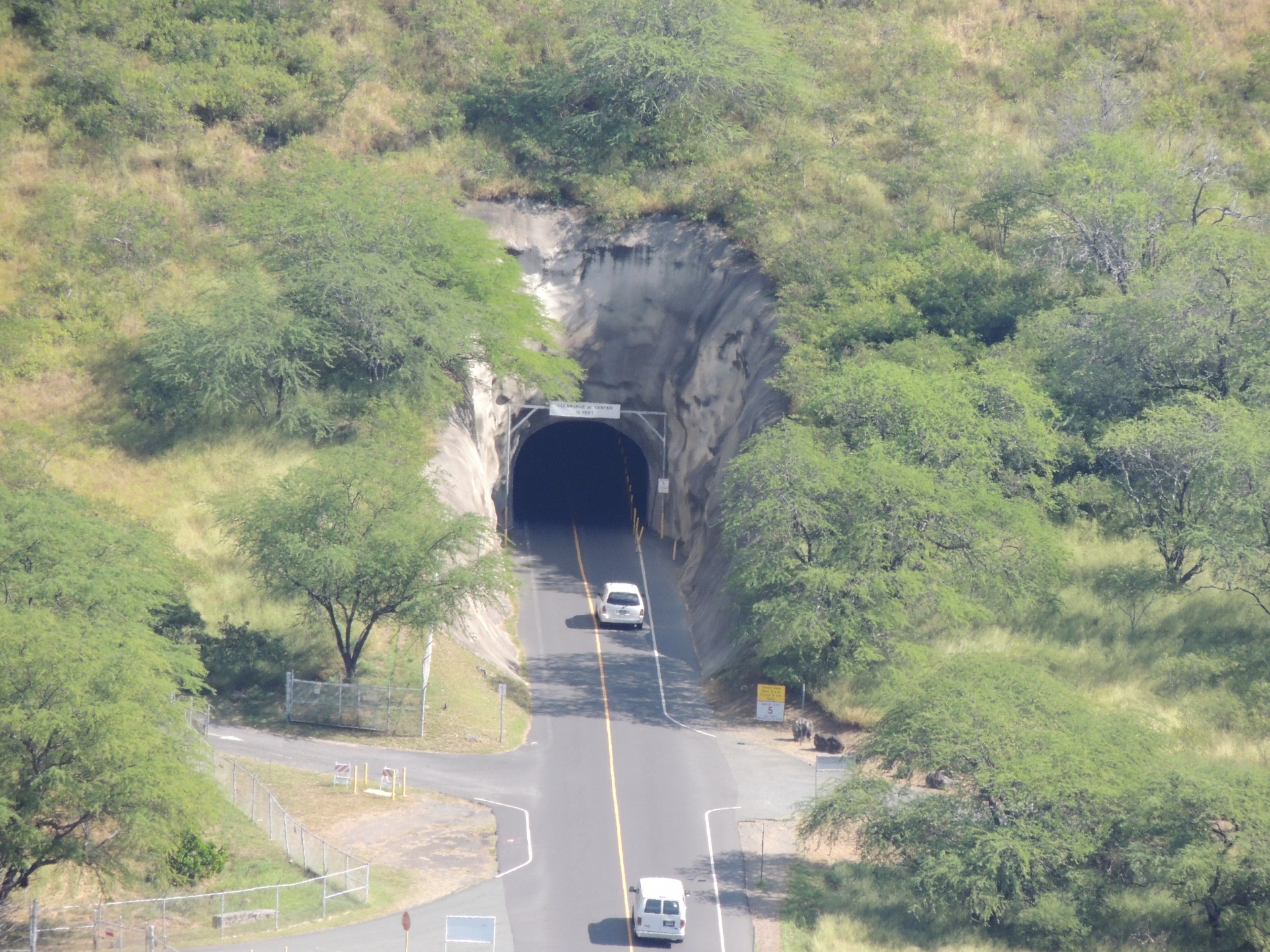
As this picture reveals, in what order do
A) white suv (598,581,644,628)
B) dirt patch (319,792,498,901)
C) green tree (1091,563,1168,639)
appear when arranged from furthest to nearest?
white suv (598,581,644,628) → green tree (1091,563,1168,639) → dirt patch (319,792,498,901)

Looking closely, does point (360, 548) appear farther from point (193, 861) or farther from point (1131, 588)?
point (1131, 588)

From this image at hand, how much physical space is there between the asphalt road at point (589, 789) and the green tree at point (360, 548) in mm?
4080

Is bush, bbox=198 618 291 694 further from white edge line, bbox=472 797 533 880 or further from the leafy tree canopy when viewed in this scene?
the leafy tree canopy

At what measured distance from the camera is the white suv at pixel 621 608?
56406 millimetres

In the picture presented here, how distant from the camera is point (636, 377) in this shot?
6900 cm

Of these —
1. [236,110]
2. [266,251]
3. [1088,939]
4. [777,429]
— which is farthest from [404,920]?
[236,110]

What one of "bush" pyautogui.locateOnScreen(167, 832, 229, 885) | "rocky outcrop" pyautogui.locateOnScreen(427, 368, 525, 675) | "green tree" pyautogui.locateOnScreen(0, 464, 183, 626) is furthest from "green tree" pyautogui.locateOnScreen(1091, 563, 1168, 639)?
"green tree" pyautogui.locateOnScreen(0, 464, 183, 626)

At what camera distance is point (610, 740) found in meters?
46.8

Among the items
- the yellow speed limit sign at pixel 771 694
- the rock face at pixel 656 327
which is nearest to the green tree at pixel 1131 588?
the yellow speed limit sign at pixel 771 694

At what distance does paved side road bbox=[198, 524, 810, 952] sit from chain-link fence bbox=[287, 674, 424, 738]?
1229mm

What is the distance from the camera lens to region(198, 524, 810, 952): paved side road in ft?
117

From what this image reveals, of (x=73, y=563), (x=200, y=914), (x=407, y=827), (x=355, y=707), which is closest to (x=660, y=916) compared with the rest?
(x=407, y=827)

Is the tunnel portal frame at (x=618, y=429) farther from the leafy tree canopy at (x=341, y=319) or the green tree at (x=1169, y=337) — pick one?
the green tree at (x=1169, y=337)

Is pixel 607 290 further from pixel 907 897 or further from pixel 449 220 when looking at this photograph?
pixel 907 897
